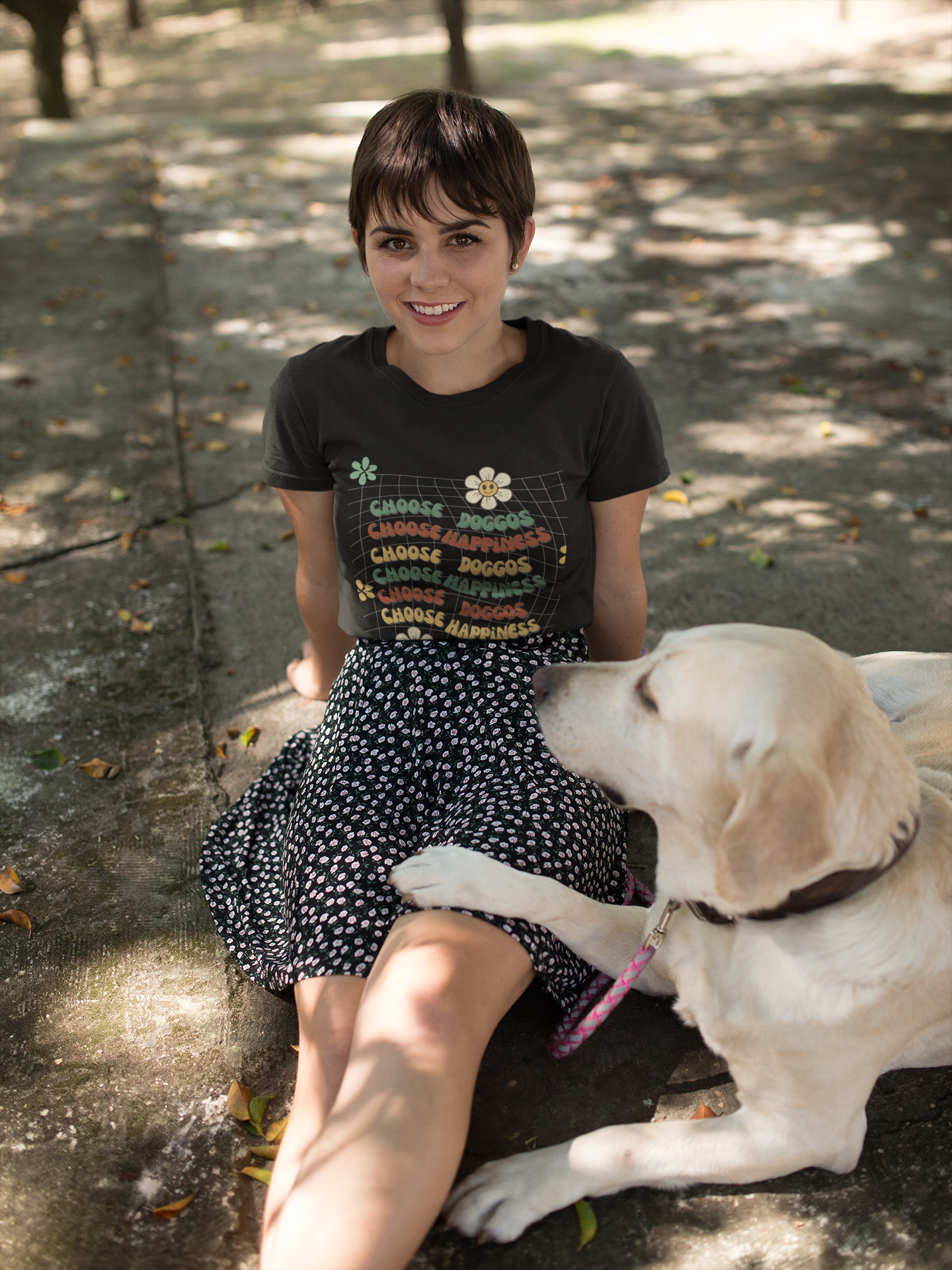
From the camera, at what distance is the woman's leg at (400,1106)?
175 cm

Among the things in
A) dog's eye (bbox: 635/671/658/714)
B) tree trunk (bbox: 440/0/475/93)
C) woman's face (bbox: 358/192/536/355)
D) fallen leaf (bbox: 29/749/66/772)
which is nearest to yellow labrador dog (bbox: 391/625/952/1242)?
dog's eye (bbox: 635/671/658/714)

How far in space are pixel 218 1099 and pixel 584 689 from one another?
1331mm

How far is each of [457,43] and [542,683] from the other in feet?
41.0

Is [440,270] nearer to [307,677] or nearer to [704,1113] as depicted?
[307,677]

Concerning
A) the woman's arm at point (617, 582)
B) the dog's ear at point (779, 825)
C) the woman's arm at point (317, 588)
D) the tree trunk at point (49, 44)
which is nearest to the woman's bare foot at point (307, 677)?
the woman's arm at point (317, 588)

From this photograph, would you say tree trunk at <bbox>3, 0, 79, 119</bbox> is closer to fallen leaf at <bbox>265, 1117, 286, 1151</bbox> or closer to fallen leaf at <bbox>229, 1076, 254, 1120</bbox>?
fallen leaf at <bbox>229, 1076, 254, 1120</bbox>

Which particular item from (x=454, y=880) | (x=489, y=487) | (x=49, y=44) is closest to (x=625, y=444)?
(x=489, y=487)

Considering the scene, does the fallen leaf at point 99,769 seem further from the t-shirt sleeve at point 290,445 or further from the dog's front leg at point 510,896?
the dog's front leg at point 510,896

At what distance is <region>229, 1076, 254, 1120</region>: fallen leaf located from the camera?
7.80ft

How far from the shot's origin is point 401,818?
102 inches

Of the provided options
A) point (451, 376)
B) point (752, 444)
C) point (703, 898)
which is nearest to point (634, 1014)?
point (703, 898)

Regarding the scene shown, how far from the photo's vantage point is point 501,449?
272 cm

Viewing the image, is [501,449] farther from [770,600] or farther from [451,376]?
[770,600]

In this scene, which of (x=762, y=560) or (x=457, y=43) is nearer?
(x=762, y=560)
